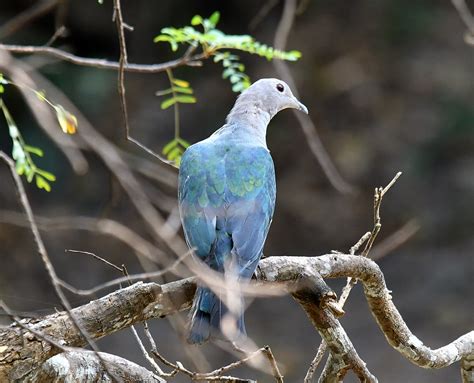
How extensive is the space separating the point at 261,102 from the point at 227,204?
1.02 meters

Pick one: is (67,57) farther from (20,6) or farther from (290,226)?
(20,6)

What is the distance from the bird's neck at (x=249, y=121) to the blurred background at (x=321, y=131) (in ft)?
14.7

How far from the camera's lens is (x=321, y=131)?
9.48 m

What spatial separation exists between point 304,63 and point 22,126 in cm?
316

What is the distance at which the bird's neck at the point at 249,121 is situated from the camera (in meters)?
4.26

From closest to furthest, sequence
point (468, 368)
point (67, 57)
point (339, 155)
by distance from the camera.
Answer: point (67, 57) → point (468, 368) → point (339, 155)

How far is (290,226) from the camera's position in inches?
368

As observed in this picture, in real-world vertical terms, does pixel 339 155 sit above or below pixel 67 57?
above

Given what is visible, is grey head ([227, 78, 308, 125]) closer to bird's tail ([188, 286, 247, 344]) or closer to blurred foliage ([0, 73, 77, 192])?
blurred foliage ([0, 73, 77, 192])

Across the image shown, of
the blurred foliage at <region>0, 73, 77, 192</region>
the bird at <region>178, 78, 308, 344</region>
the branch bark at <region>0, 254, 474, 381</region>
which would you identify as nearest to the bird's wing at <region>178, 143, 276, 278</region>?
the bird at <region>178, 78, 308, 344</region>

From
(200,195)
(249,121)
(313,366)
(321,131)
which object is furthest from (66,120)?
Result: (321,131)

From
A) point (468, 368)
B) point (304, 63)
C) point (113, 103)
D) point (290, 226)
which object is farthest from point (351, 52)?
point (468, 368)

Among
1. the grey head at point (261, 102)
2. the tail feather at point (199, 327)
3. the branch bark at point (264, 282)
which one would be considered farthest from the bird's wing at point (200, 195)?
the grey head at point (261, 102)

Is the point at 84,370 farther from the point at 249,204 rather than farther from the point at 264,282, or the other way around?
the point at 249,204
